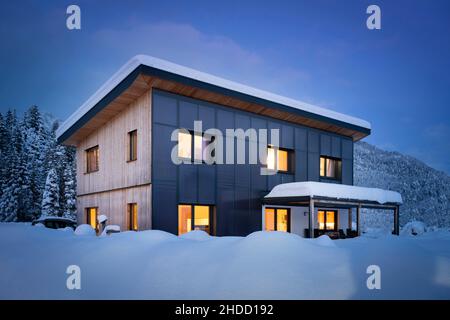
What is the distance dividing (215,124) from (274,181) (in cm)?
427

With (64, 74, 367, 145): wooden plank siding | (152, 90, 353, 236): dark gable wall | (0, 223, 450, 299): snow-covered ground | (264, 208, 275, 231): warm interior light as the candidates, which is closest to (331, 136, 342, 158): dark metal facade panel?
(64, 74, 367, 145): wooden plank siding

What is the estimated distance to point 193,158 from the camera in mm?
12461

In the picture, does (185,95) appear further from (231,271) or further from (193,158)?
(231,271)

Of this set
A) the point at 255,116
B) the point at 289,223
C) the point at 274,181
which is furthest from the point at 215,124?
the point at 289,223

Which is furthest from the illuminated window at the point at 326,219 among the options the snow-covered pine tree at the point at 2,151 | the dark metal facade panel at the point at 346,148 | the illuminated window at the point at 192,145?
the snow-covered pine tree at the point at 2,151

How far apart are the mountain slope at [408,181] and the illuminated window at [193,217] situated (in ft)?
164

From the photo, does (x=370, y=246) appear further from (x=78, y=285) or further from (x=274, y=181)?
(x=274, y=181)

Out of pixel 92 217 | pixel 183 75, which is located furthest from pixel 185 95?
pixel 92 217

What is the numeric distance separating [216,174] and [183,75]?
164 inches

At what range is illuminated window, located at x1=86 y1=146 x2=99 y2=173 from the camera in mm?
17000

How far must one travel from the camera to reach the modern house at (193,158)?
38.4ft
